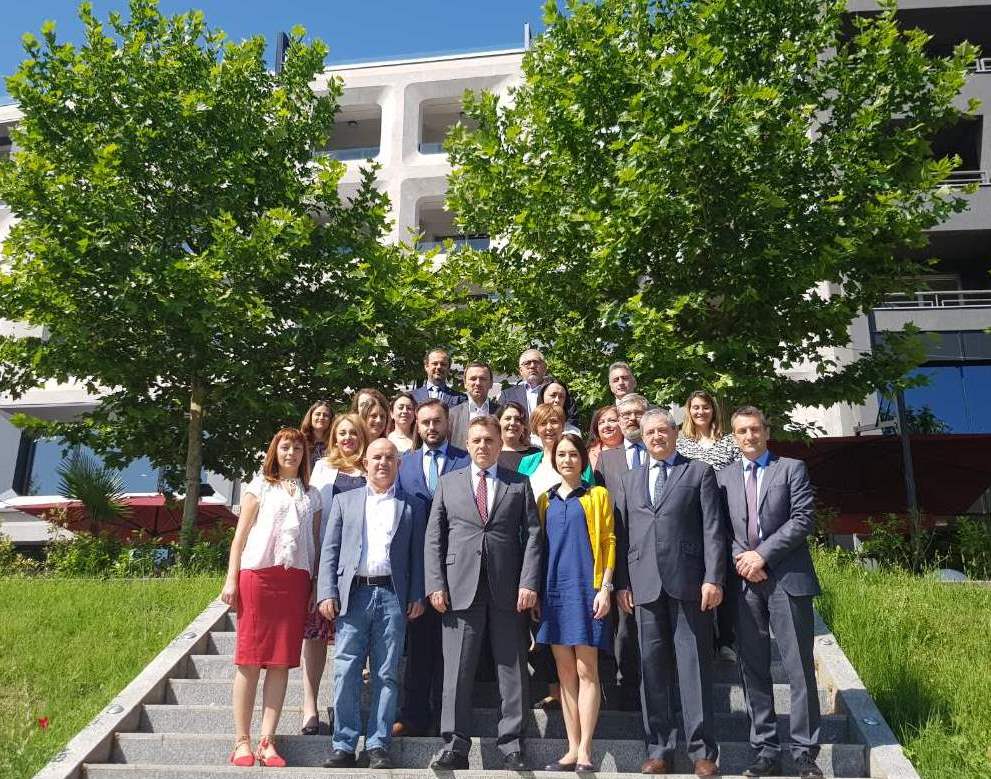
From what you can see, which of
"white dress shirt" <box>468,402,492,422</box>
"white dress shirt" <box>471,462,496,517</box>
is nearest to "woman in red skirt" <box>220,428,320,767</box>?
"white dress shirt" <box>471,462,496,517</box>

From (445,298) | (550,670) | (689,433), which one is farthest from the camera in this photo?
(445,298)

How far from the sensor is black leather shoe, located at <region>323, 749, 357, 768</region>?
5.21m

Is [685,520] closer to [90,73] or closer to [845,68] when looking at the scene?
[845,68]

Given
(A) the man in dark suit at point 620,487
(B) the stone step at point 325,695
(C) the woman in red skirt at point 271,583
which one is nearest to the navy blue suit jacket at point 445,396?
(A) the man in dark suit at point 620,487

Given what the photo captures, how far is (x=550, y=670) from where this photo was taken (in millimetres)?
6039

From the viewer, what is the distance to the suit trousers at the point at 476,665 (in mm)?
5254

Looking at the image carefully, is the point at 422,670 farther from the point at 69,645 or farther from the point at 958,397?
the point at 958,397

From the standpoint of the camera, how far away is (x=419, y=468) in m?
6.38

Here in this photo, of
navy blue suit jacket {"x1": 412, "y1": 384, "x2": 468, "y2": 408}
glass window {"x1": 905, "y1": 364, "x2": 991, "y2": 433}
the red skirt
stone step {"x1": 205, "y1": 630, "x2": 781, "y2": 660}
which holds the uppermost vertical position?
glass window {"x1": 905, "y1": 364, "x2": 991, "y2": 433}

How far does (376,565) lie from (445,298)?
332 inches

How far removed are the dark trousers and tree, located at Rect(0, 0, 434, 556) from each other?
7.20 meters

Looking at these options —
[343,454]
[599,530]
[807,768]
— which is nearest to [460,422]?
[343,454]

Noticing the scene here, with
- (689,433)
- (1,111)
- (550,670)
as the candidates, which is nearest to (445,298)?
(689,433)

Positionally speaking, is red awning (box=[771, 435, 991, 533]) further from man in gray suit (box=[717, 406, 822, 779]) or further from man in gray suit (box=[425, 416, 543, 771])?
man in gray suit (box=[425, 416, 543, 771])
